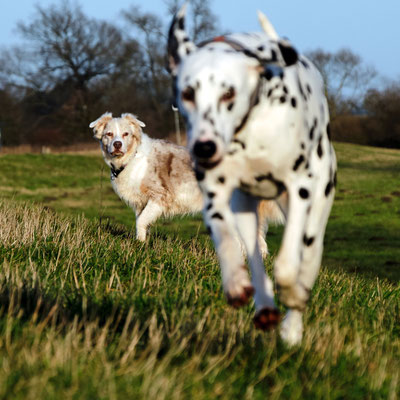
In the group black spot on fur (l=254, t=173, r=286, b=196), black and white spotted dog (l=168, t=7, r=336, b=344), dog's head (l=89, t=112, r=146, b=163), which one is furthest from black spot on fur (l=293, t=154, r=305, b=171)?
dog's head (l=89, t=112, r=146, b=163)

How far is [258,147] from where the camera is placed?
366 cm

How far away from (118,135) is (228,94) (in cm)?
742

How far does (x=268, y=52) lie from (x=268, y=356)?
1.83 meters

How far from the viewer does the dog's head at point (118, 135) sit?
10.5 m

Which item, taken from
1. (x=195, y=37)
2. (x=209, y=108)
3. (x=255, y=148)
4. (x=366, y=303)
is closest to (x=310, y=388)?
(x=255, y=148)

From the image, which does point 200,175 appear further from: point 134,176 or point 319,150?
point 134,176

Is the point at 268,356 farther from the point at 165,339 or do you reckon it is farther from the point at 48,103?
the point at 48,103

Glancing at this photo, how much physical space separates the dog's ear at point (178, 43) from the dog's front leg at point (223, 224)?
76 cm

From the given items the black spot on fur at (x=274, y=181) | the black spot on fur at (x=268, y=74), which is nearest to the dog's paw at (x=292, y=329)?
the black spot on fur at (x=274, y=181)

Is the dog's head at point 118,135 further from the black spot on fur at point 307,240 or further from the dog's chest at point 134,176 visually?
the black spot on fur at point 307,240

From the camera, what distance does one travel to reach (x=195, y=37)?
48.4 metres

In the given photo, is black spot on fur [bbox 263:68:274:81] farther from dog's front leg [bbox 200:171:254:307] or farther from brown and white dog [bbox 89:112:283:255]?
brown and white dog [bbox 89:112:283:255]

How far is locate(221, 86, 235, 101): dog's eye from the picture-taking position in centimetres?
340

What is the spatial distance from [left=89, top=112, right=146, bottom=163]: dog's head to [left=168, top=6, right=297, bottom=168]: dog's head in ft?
22.4
